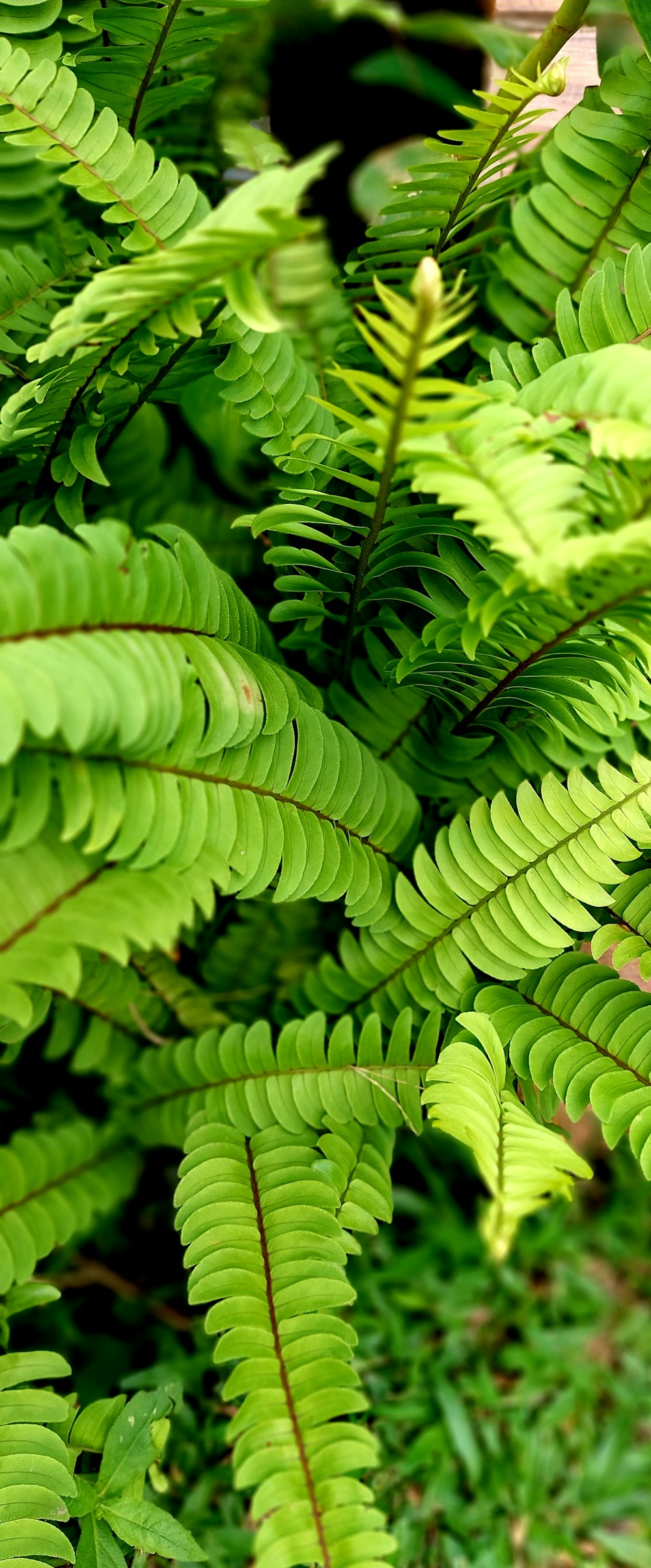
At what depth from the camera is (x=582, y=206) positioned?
144 cm

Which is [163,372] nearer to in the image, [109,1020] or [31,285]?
[31,285]

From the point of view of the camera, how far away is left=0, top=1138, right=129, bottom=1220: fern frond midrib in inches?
53.7

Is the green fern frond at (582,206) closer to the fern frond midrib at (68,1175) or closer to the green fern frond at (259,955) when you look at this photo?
the green fern frond at (259,955)

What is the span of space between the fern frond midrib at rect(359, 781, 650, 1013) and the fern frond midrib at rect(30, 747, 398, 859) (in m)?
0.15

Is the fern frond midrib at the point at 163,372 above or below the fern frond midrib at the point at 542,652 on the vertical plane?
above

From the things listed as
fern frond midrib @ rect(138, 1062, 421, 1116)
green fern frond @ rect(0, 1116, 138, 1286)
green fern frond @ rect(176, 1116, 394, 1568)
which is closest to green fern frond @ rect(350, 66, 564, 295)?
fern frond midrib @ rect(138, 1062, 421, 1116)

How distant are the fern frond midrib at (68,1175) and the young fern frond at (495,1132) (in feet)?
1.94

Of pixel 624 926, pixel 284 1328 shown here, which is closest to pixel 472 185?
pixel 624 926

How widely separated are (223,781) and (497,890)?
1.33 feet

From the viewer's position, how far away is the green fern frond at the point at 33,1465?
112 cm

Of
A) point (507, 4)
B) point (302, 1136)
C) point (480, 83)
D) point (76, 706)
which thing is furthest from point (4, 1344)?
point (480, 83)

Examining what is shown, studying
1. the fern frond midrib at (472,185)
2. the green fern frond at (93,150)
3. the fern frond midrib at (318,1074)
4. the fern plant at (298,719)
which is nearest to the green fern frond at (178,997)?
the fern plant at (298,719)

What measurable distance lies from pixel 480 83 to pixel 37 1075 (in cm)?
221

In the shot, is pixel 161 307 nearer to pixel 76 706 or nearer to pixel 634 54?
pixel 76 706
